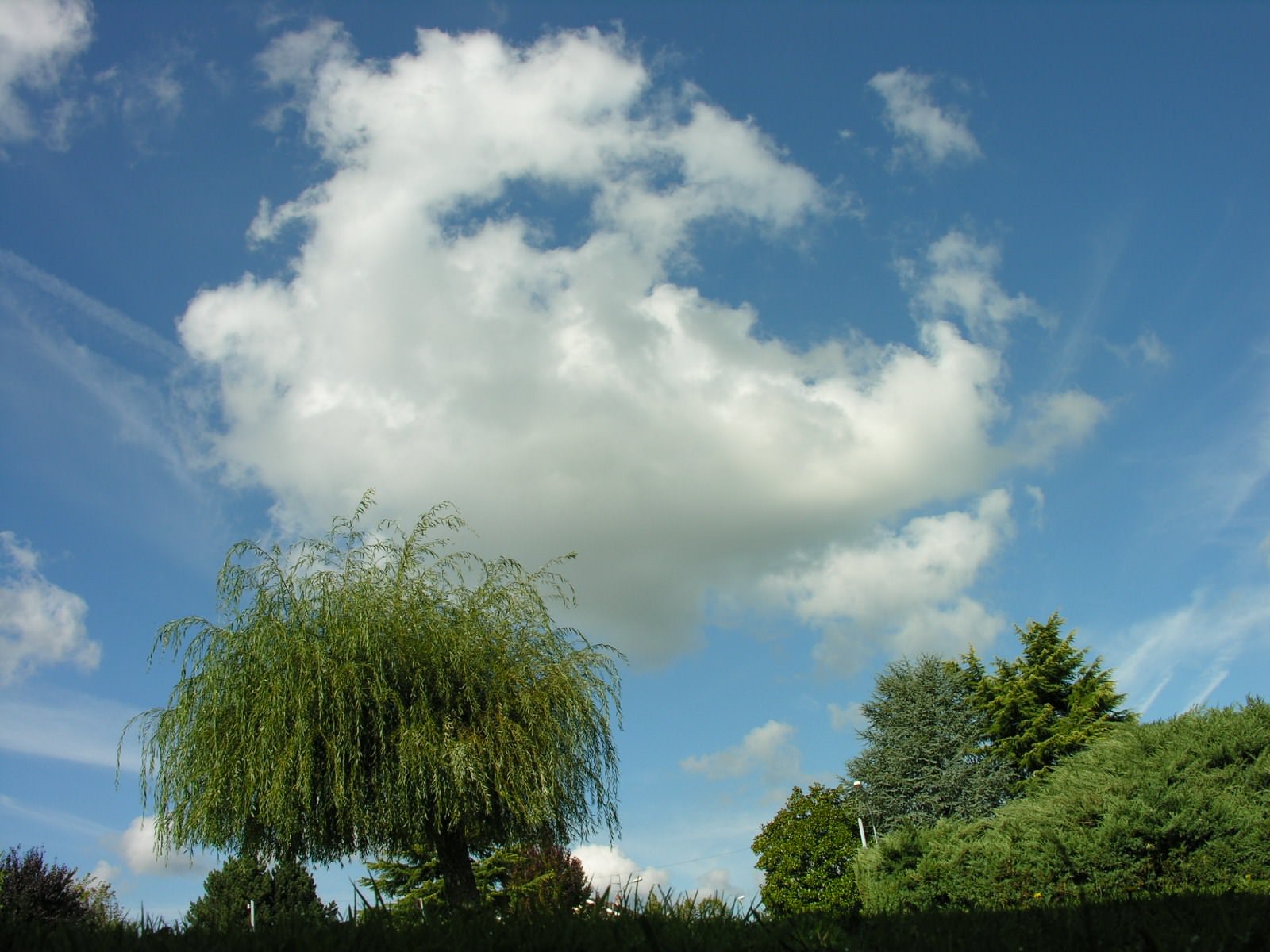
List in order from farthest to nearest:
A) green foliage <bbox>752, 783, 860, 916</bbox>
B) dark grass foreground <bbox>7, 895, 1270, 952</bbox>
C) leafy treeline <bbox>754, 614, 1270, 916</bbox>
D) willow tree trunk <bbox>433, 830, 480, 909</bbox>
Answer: green foliage <bbox>752, 783, 860, 916</bbox> → willow tree trunk <bbox>433, 830, 480, 909</bbox> → leafy treeline <bbox>754, 614, 1270, 916</bbox> → dark grass foreground <bbox>7, 895, 1270, 952</bbox>

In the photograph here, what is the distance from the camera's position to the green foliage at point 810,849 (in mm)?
32844

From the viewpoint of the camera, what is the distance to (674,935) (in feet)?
8.10

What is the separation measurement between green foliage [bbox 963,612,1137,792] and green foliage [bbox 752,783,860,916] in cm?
631

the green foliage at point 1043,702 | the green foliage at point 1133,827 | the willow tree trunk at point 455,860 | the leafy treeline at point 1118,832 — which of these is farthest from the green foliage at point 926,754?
the willow tree trunk at point 455,860

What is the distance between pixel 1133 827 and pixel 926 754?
2167 cm

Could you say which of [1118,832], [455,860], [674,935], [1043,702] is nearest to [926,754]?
[1043,702]

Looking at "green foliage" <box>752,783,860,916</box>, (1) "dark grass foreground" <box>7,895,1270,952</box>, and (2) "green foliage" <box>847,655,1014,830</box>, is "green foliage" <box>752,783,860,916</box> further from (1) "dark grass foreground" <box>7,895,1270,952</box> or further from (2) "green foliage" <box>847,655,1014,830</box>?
(1) "dark grass foreground" <box>7,895,1270,952</box>

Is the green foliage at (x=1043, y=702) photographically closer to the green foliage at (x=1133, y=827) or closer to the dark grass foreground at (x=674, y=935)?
the green foliage at (x=1133, y=827)

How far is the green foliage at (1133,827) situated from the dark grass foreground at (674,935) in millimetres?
10294

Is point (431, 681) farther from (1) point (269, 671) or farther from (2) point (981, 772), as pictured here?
(2) point (981, 772)

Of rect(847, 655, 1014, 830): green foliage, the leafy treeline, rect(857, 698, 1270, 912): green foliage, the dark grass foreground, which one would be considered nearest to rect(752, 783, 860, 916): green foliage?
rect(847, 655, 1014, 830): green foliage

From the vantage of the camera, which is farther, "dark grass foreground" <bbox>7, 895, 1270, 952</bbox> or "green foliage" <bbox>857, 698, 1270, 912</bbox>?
"green foliage" <bbox>857, 698, 1270, 912</bbox>

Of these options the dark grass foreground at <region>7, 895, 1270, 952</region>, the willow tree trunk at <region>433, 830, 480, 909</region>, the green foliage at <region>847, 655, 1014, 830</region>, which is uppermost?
the green foliage at <region>847, 655, 1014, 830</region>

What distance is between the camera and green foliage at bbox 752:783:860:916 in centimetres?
3284
